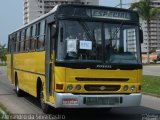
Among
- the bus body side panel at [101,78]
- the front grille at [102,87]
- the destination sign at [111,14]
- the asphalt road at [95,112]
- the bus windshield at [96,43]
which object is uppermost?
the destination sign at [111,14]

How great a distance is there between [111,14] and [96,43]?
97cm

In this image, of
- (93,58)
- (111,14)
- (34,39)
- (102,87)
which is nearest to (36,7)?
(34,39)

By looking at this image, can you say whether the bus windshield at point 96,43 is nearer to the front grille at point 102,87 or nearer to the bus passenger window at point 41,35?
the front grille at point 102,87

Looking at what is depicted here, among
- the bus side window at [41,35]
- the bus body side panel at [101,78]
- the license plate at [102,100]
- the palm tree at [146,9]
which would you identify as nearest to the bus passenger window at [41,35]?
the bus side window at [41,35]

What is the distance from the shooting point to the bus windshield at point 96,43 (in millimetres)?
12133

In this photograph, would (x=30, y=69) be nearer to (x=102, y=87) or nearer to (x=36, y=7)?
(x=102, y=87)

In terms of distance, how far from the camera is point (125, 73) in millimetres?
12453

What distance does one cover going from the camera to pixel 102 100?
12133 millimetres

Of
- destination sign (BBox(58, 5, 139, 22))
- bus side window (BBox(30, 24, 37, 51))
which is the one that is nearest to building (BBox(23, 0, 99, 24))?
bus side window (BBox(30, 24, 37, 51))

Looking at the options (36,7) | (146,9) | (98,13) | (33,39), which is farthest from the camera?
(146,9)

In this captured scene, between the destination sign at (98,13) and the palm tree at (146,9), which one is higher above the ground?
the palm tree at (146,9)

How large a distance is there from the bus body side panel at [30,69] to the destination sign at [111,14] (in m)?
2.24

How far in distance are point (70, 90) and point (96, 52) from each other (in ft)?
3.91

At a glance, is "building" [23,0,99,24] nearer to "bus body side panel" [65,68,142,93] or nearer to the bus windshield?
the bus windshield
